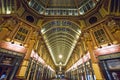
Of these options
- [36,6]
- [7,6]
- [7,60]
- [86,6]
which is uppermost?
[36,6]

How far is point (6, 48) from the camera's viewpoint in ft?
35.0

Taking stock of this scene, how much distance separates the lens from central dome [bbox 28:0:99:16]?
53.0 ft

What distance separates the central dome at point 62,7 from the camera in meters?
16.2

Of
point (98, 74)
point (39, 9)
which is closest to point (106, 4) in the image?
point (98, 74)

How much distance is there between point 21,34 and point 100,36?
1185 cm

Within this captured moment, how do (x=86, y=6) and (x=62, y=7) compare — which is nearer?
(x=86, y=6)

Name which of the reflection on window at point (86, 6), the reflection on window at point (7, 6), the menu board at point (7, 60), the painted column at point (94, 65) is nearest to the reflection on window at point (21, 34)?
the menu board at point (7, 60)

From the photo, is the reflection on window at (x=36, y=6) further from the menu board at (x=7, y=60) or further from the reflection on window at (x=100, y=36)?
the reflection on window at (x=100, y=36)

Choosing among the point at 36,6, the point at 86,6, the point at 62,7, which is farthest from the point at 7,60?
the point at 86,6

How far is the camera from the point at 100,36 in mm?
13078

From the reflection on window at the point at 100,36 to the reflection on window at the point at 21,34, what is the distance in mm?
10905

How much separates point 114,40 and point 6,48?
44.1 ft

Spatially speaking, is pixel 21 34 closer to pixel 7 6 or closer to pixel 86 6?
pixel 7 6

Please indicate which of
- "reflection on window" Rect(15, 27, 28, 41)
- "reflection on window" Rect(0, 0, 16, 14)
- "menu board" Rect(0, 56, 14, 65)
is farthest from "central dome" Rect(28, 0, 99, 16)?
"menu board" Rect(0, 56, 14, 65)
